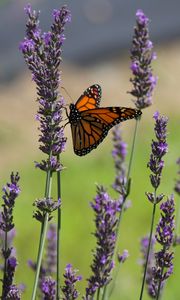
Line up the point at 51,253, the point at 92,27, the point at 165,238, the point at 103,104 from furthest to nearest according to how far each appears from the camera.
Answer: the point at 92,27 → the point at 103,104 → the point at 51,253 → the point at 165,238

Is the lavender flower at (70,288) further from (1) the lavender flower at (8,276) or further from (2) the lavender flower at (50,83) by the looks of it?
(2) the lavender flower at (50,83)

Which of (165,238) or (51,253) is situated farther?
(51,253)

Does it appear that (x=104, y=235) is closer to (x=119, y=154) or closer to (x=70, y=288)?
(x=70, y=288)

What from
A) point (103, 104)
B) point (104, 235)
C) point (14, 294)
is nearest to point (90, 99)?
point (104, 235)

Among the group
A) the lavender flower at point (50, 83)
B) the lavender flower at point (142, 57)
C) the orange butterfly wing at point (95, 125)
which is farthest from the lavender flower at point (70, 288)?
the lavender flower at point (142, 57)

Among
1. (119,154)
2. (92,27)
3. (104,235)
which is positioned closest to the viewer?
(104,235)

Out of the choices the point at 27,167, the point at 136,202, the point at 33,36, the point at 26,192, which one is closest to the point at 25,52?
the point at 33,36

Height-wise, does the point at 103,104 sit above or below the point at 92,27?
below
